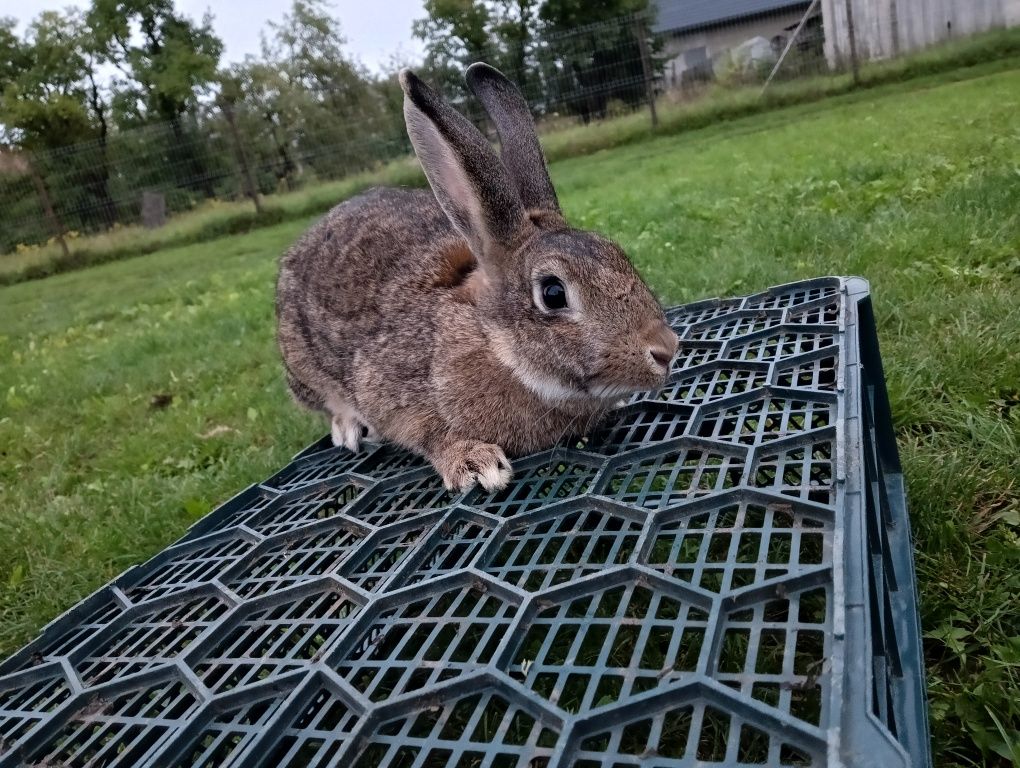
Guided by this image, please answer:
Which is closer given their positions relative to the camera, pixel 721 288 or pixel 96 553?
pixel 96 553

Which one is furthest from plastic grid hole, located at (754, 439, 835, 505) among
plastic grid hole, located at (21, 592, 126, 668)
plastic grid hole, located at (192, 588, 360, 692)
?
plastic grid hole, located at (21, 592, 126, 668)

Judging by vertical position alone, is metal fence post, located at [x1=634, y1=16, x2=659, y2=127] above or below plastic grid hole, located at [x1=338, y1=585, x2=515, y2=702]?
above

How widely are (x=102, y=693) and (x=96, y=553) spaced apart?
4.99ft

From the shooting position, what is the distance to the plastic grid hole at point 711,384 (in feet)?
6.50

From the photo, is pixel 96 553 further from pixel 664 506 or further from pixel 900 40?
pixel 900 40

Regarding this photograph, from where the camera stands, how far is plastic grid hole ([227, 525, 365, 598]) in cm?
165

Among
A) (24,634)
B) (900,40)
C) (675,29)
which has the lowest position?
(24,634)

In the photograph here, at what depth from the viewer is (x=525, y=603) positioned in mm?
1307

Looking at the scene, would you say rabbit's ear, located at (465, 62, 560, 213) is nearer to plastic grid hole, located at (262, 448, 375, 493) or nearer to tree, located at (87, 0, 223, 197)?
plastic grid hole, located at (262, 448, 375, 493)

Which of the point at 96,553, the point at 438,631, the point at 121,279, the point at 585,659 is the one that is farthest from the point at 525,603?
the point at 121,279

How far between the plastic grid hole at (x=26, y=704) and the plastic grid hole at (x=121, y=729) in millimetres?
70

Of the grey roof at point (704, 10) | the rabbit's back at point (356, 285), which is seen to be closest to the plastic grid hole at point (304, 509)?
the rabbit's back at point (356, 285)

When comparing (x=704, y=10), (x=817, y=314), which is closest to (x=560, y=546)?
(x=817, y=314)

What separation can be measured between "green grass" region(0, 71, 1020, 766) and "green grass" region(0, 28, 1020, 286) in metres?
7.46
